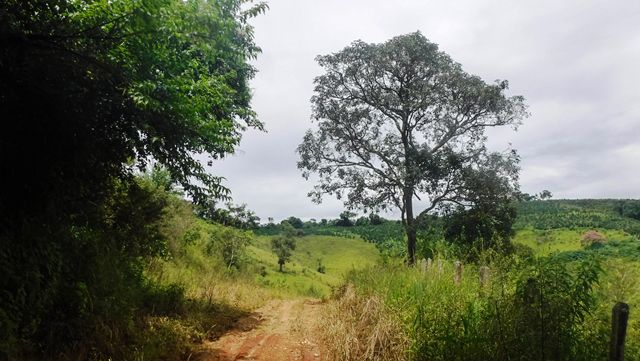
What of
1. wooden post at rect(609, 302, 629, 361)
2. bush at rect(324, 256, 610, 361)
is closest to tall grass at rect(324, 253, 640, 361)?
bush at rect(324, 256, 610, 361)

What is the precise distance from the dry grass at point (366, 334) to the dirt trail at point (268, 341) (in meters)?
0.40

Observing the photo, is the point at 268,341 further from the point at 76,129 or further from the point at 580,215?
the point at 580,215

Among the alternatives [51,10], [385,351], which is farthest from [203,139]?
[385,351]

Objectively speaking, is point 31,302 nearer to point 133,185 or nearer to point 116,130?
point 116,130

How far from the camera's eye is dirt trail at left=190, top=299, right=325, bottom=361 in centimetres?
696

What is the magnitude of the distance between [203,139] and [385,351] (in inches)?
209

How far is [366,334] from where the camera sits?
Result: 6.75m

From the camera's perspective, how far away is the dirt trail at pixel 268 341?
6961 mm

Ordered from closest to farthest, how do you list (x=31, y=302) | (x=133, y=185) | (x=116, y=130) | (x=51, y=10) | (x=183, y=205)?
(x=31, y=302) → (x=51, y=10) → (x=116, y=130) → (x=133, y=185) → (x=183, y=205)

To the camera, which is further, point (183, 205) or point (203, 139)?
point (183, 205)

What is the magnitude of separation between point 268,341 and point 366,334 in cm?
216

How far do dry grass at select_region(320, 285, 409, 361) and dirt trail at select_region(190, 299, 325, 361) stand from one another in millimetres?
401

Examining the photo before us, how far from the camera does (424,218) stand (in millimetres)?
21625

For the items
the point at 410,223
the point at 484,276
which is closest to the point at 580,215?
the point at 410,223
